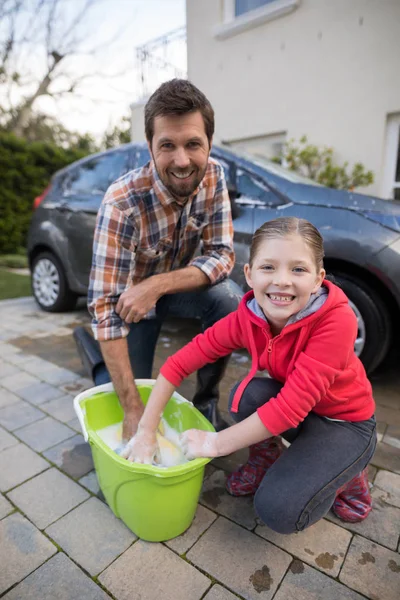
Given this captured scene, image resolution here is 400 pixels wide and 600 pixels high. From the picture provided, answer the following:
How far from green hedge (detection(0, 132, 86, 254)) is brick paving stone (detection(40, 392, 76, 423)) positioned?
643 cm

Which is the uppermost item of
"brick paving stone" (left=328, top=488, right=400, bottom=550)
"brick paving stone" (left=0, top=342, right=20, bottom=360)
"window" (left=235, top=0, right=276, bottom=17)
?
"window" (left=235, top=0, right=276, bottom=17)

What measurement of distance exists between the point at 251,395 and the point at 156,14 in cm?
774

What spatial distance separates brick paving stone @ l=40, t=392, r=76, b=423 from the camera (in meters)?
1.76

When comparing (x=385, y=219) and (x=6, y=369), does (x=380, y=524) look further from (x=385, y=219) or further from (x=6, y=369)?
(x=6, y=369)

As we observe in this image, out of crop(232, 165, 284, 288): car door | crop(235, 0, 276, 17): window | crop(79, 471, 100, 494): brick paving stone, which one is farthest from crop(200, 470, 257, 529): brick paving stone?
crop(235, 0, 276, 17): window

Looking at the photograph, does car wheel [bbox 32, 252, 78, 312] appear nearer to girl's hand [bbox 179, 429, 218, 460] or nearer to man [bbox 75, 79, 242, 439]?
man [bbox 75, 79, 242, 439]

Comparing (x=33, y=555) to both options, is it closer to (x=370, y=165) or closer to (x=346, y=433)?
(x=346, y=433)

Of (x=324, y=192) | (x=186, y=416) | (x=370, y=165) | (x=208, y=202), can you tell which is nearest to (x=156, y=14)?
(x=370, y=165)

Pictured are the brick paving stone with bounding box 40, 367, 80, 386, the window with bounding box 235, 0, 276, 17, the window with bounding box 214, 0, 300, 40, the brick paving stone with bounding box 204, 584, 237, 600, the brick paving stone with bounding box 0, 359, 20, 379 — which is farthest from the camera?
the window with bounding box 235, 0, 276, 17

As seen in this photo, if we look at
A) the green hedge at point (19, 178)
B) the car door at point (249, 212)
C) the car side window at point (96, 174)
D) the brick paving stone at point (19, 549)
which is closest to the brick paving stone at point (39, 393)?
the brick paving stone at point (19, 549)

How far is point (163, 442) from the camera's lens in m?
1.37

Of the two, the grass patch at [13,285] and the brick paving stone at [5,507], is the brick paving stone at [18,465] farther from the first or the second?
the grass patch at [13,285]

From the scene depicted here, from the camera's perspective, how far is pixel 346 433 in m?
1.05

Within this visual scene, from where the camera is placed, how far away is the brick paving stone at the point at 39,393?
1.92 meters
